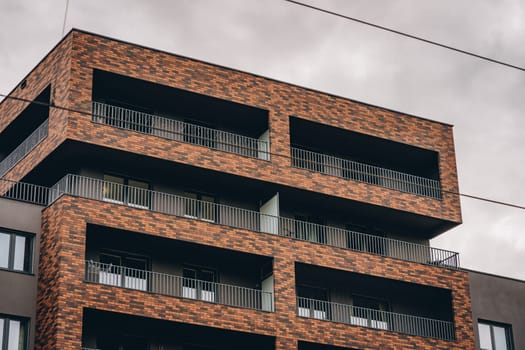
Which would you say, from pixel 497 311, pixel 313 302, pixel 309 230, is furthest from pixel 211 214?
pixel 497 311

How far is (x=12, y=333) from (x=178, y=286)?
7479 millimetres

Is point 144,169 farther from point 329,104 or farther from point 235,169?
point 329,104

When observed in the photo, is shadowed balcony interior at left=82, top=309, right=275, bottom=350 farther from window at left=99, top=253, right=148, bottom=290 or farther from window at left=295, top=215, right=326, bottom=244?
window at left=295, top=215, right=326, bottom=244

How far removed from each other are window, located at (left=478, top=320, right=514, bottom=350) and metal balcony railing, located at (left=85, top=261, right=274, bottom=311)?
1104 cm

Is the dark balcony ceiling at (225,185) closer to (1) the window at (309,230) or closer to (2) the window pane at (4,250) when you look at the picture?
(1) the window at (309,230)

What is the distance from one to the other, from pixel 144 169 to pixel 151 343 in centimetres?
781

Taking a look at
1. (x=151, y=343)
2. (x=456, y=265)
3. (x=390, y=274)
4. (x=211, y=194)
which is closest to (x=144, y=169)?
(x=211, y=194)

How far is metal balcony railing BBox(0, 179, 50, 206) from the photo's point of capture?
152 ft

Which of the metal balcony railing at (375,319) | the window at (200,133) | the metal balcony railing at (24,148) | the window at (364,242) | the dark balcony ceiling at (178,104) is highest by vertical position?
the dark balcony ceiling at (178,104)

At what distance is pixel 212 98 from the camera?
47.6m

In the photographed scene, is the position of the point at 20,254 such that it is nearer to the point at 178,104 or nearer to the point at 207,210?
the point at 207,210

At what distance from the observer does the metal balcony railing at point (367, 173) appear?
167 ft

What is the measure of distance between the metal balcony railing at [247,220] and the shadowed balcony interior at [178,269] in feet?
5.39

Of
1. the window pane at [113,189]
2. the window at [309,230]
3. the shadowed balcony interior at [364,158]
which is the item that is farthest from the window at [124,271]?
the shadowed balcony interior at [364,158]
